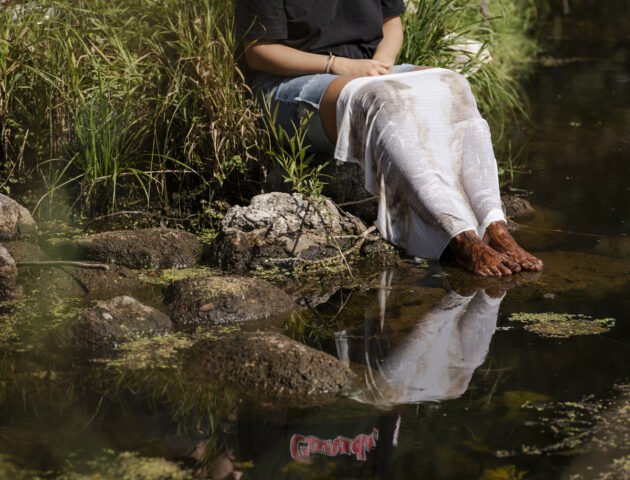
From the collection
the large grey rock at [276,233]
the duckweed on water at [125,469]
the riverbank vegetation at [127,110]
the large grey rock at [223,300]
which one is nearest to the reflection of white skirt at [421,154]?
the large grey rock at [276,233]

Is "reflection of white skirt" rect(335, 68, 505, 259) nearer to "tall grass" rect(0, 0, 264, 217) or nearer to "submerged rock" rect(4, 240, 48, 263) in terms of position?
"tall grass" rect(0, 0, 264, 217)

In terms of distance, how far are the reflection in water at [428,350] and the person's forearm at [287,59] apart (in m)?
1.13

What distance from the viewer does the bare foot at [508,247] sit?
3244 mm

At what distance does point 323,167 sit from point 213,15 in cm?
85

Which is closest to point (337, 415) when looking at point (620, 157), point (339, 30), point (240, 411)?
point (240, 411)

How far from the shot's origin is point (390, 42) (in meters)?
3.91

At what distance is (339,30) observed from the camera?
3.73 m

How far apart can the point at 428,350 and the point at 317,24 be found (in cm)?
170

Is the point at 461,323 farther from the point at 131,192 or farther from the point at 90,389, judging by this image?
the point at 131,192

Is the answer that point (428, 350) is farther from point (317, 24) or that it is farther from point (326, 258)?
point (317, 24)

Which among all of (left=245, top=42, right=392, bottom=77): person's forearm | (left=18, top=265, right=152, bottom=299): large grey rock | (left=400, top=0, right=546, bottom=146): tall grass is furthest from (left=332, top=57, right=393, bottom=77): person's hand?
(left=18, top=265, right=152, bottom=299): large grey rock

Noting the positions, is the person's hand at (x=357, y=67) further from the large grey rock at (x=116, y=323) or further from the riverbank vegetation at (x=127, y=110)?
the large grey rock at (x=116, y=323)

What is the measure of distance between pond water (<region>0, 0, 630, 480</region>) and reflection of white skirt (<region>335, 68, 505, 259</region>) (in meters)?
0.21

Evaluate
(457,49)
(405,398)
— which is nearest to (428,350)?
(405,398)
